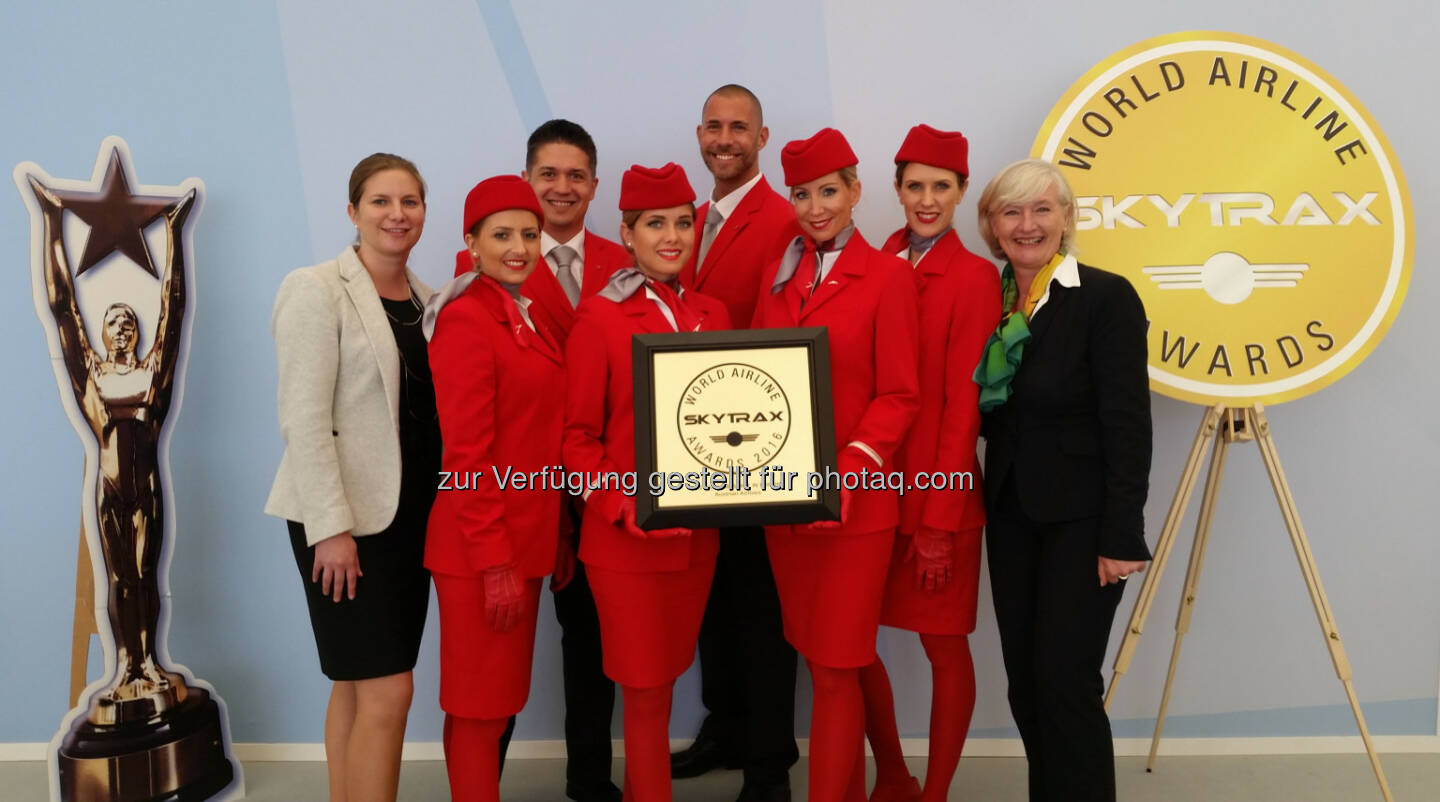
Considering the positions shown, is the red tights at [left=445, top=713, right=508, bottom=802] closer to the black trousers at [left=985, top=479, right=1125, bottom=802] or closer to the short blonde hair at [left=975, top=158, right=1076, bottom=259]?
the black trousers at [left=985, top=479, right=1125, bottom=802]

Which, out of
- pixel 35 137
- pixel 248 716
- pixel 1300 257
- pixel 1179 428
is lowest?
pixel 248 716

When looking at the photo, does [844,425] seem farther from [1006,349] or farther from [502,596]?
[502,596]

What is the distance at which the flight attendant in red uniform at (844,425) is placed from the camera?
2.31m

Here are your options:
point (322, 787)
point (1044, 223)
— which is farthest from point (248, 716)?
point (1044, 223)

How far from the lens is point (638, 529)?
219 cm

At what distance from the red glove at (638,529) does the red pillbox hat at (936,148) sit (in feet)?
4.09

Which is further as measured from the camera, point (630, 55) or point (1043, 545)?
point (630, 55)

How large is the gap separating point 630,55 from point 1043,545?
226 cm

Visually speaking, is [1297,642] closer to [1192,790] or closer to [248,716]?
A: [1192,790]

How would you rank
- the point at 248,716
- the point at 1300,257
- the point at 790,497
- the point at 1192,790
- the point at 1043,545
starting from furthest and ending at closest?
the point at 248,716
the point at 1192,790
the point at 1300,257
the point at 1043,545
the point at 790,497

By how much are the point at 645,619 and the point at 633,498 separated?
1.03 ft

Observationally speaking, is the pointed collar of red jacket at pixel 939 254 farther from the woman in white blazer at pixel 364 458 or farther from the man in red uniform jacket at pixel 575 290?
the woman in white blazer at pixel 364 458

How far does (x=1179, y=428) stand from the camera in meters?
3.27

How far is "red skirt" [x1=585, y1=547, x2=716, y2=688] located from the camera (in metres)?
2.27
